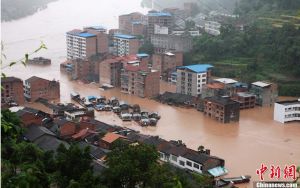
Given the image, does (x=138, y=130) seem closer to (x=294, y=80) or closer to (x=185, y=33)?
(x=294, y=80)

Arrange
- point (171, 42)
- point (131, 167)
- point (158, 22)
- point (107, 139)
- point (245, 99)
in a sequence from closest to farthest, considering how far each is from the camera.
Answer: point (131, 167)
point (107, 139)
point (245, 99)
point (171, 42)
point (158, 22)

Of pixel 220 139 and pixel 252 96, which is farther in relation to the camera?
pixel 252 96

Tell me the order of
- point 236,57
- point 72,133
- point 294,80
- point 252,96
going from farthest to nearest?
1. point 236,57
2. point 294,80
3. point 252,96
4. point 72,133

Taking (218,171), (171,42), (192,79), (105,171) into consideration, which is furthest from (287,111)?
(171,42)

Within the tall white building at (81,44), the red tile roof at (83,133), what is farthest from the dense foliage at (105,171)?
the tall white building at (81,44)

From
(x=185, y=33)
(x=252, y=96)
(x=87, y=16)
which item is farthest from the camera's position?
(x=87, y=16)

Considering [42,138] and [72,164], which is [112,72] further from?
[72,164]

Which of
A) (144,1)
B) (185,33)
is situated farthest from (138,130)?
(144,1)

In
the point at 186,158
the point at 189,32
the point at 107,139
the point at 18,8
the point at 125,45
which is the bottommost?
the point at 186,158
